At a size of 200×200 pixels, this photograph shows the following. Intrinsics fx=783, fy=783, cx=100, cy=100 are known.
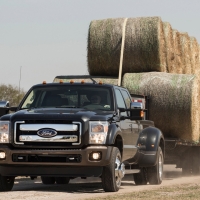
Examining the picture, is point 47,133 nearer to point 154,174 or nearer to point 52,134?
point 52,134

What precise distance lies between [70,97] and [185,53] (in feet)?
32.0

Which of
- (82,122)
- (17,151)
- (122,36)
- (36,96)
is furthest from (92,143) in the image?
(122,36)

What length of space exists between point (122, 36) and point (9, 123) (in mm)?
8295

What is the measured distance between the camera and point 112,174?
12172mm

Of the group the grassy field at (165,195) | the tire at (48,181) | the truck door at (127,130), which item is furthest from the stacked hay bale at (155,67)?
the grassy field at (165,195)

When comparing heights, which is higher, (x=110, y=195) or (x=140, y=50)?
(x=140, y=50)

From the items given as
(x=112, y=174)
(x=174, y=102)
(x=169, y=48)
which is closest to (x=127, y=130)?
(x=112, y=174)

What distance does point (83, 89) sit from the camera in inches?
528

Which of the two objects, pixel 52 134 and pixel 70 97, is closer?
pixel 52 134

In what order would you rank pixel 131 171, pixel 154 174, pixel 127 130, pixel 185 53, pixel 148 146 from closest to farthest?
1. pixel 127 130
2. pixel 131 171
3. pixel 148 146
4. pixel 154 174
5. pixel 185 53

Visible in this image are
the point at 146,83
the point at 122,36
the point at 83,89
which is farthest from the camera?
the point at 122,36

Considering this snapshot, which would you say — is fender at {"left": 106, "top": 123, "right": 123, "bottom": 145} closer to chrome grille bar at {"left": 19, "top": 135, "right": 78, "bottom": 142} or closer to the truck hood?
the truck hood

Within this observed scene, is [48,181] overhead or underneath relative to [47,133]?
underneath

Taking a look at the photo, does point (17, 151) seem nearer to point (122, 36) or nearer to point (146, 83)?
point (146, 83)
